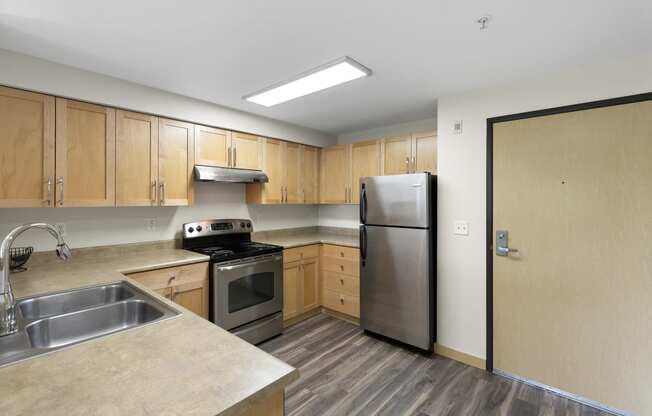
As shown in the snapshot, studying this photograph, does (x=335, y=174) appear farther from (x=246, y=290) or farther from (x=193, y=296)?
(x=193, y=296)

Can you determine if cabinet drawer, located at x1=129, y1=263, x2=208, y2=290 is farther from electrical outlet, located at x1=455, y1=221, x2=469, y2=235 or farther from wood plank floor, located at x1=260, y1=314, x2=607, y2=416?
electrical outlet, located at x1=455, y1=221, x2=469, y2=235

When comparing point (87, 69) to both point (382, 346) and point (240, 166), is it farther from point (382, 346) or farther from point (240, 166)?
point (382, 346)

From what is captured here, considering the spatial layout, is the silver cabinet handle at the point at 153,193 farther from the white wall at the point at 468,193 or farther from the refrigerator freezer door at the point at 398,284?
the white wall at the point at 468,193

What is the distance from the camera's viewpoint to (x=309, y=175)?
13.2 ft

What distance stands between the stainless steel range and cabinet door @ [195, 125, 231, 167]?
640mm

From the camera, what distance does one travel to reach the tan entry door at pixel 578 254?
6.42 ft

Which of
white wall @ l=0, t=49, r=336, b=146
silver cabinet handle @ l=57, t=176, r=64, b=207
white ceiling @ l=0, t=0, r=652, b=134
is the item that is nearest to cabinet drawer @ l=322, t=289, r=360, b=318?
white wall @ l=0, t=49, r=336, b=146

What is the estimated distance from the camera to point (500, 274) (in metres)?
2.46

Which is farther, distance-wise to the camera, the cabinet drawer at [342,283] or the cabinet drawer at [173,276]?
the cabinet drawer at [342,283]

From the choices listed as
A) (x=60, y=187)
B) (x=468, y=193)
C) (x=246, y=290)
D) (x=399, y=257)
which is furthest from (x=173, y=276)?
(x=468, y=193)

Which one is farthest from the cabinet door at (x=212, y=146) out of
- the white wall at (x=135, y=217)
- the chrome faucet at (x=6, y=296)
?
the chrome faucet at (x=6, y=296)

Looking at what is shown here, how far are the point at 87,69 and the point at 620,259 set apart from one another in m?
4.02

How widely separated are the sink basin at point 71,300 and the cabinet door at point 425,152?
2.74 meters

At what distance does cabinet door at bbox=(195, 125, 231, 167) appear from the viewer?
2920 millimetres
